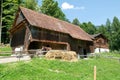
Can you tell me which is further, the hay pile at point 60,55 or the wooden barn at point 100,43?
the wooden barn at point 100,43

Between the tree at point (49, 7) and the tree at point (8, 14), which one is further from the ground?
the tree at point (49, 7)

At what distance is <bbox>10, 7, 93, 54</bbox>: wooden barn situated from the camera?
122ft

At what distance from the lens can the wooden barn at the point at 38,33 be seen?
37.2 meters

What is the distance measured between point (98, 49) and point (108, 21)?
64.1 m

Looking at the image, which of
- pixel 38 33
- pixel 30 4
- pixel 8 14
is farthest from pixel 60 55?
pixel 30 4

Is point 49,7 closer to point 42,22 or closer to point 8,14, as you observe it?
point 8,14

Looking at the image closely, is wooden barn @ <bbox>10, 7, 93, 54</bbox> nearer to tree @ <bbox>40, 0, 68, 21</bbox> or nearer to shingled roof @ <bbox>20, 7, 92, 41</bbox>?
shingled roof @ <bbox>20, 7, 92, 41</bbox>

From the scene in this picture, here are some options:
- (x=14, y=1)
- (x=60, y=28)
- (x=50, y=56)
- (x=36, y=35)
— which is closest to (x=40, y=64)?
(x=50, y=56)

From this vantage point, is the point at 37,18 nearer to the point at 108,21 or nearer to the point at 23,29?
the point at 23,29

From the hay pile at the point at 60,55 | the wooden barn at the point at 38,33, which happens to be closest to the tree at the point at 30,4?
the wooden barn at the point at 38,33

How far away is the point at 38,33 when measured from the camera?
37719 millimetres

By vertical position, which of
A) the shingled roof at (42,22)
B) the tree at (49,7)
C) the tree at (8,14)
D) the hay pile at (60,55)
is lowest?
the hay pile at (60,55)

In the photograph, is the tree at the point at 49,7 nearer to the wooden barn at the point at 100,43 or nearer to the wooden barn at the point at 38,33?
the wooden barn at the point at 100,43

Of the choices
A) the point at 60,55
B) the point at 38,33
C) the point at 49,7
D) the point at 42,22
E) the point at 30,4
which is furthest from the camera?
the point at 49,7
